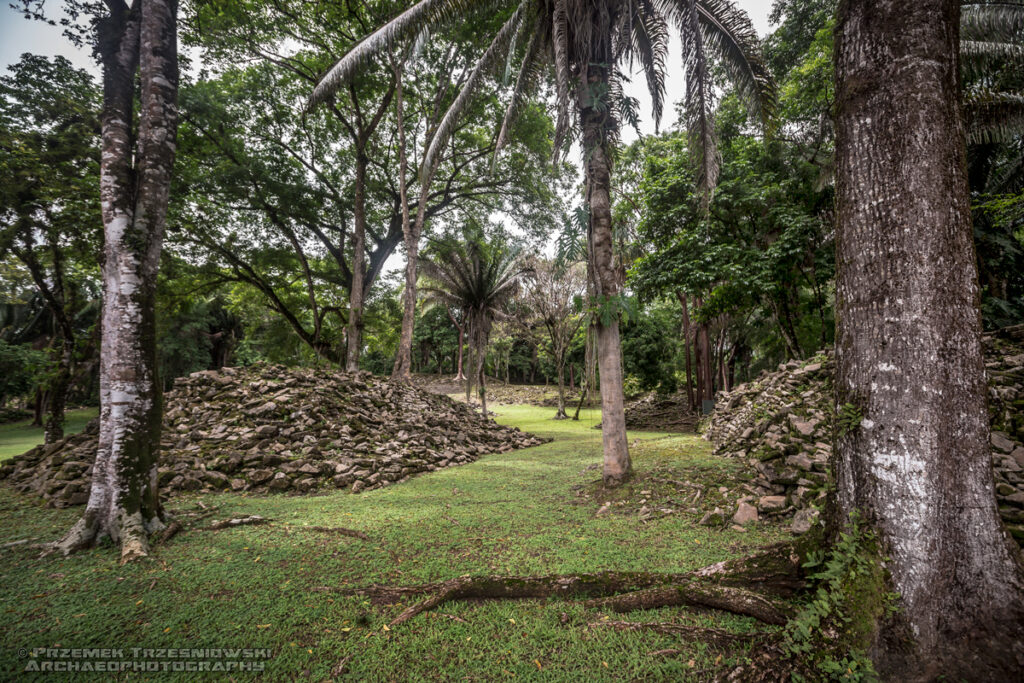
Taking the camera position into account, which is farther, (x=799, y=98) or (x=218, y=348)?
(x=218, y=348)

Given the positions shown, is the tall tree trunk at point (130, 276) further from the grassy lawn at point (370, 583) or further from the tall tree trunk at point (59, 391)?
the tall tree trunk at point (59, 391)

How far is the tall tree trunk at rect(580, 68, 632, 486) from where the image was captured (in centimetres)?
458

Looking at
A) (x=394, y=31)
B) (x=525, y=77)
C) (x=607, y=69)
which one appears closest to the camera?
(x=607, y=69)

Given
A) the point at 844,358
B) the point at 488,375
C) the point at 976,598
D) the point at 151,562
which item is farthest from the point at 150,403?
the point at 488,375

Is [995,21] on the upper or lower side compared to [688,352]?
upper

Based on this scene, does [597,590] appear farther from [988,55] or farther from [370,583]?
[988,55]

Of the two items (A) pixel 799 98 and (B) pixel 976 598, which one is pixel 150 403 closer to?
(B) pixel 976 598

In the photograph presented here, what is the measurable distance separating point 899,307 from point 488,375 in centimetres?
3657

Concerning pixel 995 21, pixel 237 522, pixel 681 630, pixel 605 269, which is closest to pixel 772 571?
pixel 681 630

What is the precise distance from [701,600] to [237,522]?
4185 mm

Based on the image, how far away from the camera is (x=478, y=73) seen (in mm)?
5906

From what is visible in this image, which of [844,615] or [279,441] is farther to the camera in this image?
[279,441]

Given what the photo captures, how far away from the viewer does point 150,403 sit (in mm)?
3406

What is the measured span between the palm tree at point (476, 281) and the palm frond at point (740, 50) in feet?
32.0
